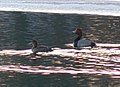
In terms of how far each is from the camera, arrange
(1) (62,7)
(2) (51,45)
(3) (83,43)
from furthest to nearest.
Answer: (1) (62,7), (2) (51,45), (3) (83,43)

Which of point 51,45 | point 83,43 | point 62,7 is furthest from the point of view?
point 62,7

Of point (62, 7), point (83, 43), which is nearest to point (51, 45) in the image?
point (83, 43)

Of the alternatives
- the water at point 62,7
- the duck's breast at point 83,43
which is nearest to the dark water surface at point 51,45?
the duck's breast at point 83,43

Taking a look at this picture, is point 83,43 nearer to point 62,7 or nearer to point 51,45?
point 51,45

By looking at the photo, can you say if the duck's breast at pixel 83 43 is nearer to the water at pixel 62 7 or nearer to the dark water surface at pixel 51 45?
the dark water surface at pixel 51 45

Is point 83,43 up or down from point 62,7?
up

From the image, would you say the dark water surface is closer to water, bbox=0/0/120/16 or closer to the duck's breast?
the duck's breast

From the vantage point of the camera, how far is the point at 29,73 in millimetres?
21406

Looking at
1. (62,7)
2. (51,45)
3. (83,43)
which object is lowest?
(62,7)

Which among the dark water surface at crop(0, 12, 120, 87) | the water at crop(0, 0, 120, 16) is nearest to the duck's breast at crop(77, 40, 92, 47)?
the dark water surface at crop(0, 12, 120, 87)

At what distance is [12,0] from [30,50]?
5309cm

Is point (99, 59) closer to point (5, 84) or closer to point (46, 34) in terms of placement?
point (5, 84)

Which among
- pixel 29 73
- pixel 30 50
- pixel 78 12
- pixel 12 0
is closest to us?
pixel 29 73

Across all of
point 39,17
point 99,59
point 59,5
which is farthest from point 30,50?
point 59,5
